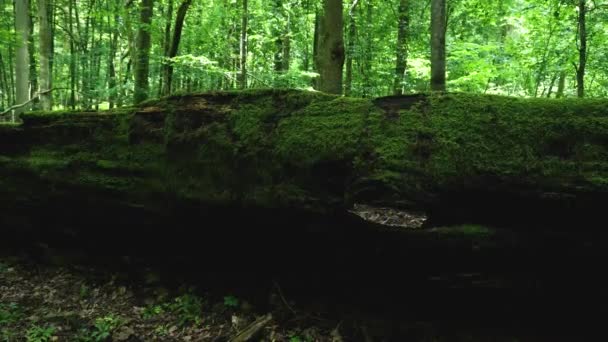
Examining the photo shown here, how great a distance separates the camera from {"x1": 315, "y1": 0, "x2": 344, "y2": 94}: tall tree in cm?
774

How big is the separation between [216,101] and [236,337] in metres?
2.70

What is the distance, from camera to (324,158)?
12.7ft

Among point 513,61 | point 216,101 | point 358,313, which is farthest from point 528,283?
point 513,61

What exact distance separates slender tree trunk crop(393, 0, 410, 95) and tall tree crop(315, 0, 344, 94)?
577 cm

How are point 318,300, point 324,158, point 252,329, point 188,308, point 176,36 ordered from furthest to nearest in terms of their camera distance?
point 176,36, point 188,308, point 318,300, point 252,329, point 324,158

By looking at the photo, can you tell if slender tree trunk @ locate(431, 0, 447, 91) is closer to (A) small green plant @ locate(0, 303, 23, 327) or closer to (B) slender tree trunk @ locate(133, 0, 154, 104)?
(A) small green plant @ locate(0, 303, 23, 327)

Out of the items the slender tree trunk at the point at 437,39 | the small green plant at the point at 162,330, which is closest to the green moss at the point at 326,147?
the small green plant at the point at 162,330

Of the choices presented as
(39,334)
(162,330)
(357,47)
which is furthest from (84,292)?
(357,47)

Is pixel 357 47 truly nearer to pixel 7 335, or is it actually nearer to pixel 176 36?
pixel 176 36

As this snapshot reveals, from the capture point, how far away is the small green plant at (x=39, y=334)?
407 cm

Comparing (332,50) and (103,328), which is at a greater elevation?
(332,50)

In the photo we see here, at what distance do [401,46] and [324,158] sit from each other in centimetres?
1053

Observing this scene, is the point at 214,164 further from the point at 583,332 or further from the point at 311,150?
the point at 583,332

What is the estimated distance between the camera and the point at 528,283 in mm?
3379
